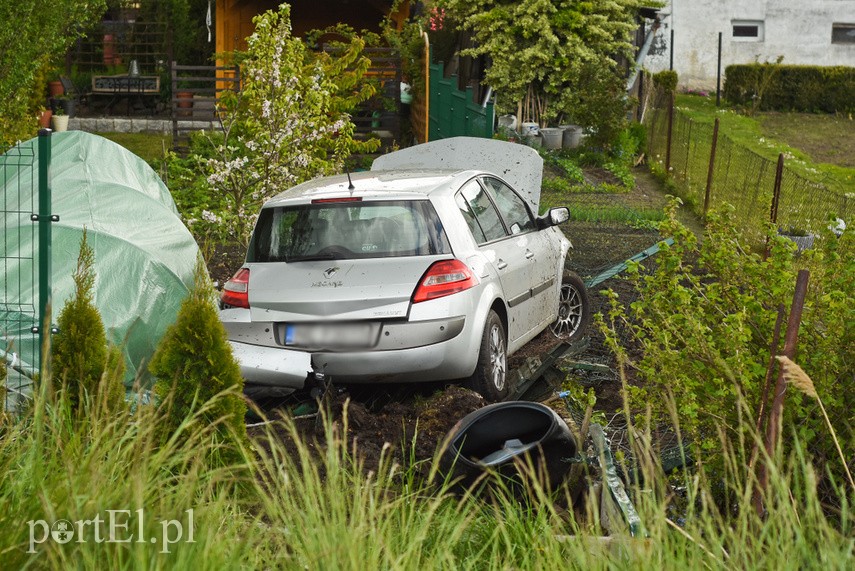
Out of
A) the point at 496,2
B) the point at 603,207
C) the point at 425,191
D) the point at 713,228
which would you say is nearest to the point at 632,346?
the point at 425,191

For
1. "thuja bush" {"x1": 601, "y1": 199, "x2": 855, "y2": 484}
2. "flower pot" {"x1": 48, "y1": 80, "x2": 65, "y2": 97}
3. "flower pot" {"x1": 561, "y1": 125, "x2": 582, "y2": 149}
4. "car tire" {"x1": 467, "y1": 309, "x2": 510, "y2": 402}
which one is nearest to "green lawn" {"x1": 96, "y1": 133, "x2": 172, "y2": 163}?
"flower pot" {"x1": 48, "y1": 80, "x2": 65, "y2": 97}

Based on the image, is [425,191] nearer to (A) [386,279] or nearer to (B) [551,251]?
(A) [386,279]

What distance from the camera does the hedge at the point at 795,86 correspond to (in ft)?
106

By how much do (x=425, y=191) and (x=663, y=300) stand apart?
→ 2561 mm

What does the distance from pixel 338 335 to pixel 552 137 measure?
52.4ft

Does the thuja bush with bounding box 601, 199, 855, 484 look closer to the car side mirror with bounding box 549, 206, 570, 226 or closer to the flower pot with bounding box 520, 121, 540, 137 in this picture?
the car side mirror with bounding box 549, 206, 570, 226

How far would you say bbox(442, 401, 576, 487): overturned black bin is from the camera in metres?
5.69

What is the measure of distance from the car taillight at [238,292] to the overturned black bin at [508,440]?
7.48 feet

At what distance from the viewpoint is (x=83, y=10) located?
15.5 meters

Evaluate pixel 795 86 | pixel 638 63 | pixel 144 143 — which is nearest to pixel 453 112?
pixel 144 143

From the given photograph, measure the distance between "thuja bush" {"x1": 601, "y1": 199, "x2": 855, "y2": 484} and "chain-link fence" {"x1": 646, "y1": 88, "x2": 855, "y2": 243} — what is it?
8.55ft

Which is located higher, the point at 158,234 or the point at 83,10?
the point at 83,10

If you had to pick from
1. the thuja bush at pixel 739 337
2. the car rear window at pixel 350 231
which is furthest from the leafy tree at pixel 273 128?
the thuja bush at pixel 739 337

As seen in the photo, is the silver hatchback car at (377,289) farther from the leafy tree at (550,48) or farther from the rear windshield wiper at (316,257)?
the leafy tree at (550,48)
